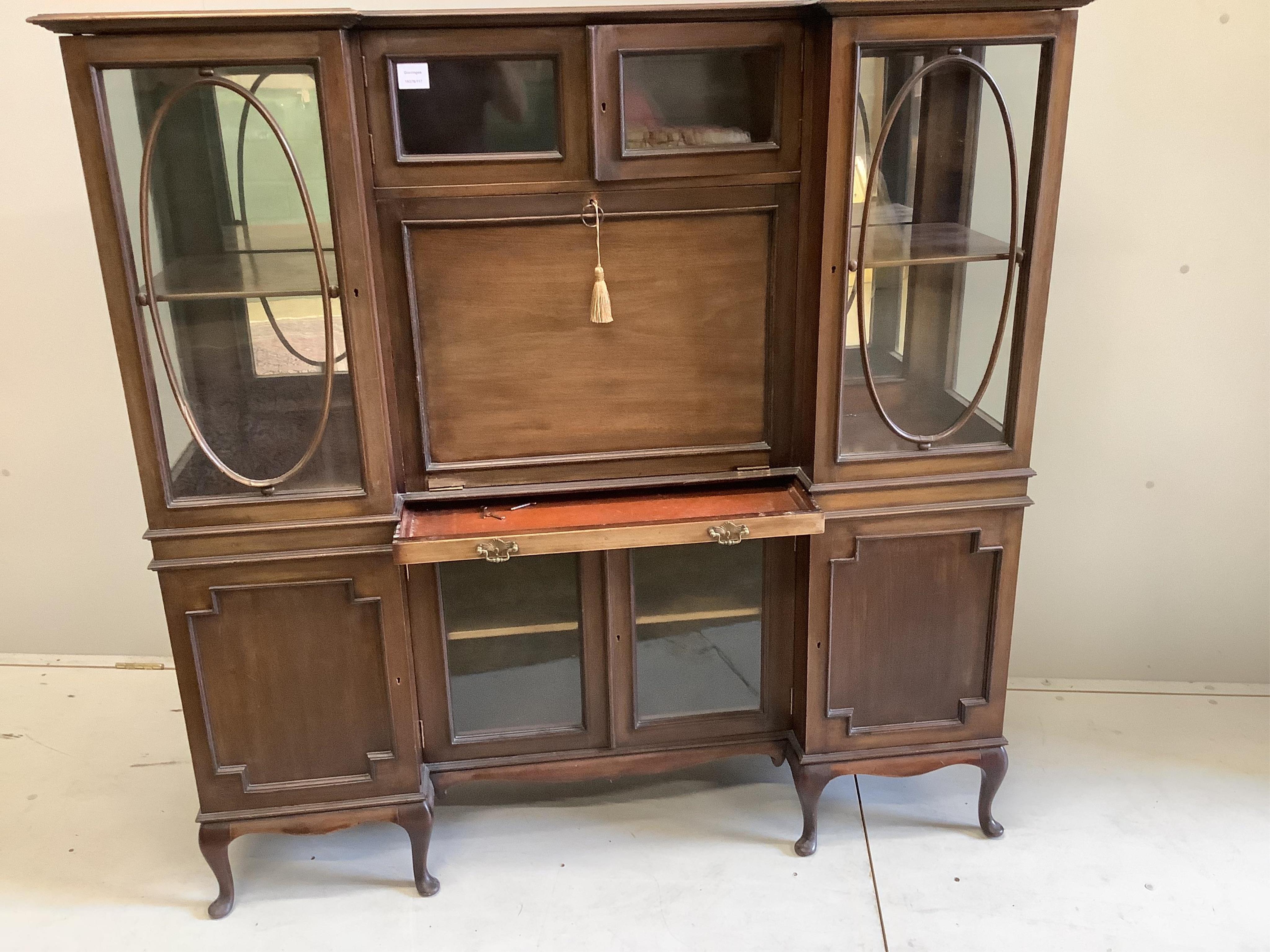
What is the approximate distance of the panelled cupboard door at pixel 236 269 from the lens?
169 cm

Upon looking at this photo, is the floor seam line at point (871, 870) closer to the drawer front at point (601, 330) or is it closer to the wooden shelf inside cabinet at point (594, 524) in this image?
the wooden shelf inside cabinet at point (594, 524)

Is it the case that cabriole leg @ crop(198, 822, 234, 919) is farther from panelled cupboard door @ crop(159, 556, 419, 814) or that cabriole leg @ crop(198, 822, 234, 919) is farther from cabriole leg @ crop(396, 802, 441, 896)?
cabriole leg @ crop(396, 802, 441, 896)

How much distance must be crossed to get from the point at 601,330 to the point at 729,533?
0.43 metres

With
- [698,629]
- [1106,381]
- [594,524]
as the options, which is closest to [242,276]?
[594,524]

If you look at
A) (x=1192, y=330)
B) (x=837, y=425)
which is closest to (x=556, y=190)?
(x=837, y=425)

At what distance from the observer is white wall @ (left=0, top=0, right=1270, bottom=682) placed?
7.72 ft

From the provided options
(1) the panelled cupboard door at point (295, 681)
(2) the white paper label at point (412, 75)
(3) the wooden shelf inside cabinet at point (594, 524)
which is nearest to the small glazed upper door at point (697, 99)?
(2) the white paper label at point (412, 75)

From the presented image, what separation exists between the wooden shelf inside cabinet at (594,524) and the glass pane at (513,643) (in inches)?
5.0

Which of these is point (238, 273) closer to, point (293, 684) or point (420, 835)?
point (293, 684)

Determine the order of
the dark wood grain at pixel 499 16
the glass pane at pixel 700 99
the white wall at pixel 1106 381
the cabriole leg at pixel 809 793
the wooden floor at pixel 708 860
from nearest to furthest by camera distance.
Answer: the dark wood grain at pixel 499 16 < the glass pane at pixel 700 99 < the wooden floor at pixel 708 860 < the cabriole leg at pixel 809 793 < the white wall at pixel 1106 381

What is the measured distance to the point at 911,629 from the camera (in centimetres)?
211

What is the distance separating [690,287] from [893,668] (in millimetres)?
852

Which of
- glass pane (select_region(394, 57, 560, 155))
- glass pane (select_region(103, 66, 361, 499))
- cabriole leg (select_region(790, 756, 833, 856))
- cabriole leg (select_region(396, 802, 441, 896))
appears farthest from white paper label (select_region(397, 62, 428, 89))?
cabriole leg (select_region(790, 756, 833, 856))

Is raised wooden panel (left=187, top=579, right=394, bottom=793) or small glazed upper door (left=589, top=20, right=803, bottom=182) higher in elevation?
small glazed upper door (left=589, top=20, right=803, bottom=182)
